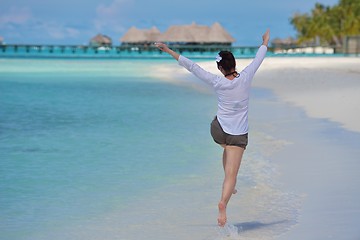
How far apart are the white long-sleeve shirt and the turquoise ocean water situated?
1.05 meters

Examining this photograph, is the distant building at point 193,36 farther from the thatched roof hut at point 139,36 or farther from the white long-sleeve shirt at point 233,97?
the white long-sleeve shirt at point 233,97

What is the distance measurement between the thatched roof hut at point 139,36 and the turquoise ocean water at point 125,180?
368 ft

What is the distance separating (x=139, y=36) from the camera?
420ft

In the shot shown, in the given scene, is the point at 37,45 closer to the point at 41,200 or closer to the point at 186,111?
the point at 186,111

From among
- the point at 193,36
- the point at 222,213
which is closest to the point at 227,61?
the point at 222,213

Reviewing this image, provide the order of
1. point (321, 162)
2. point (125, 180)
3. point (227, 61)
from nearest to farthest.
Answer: point (227, 61), point (125, 180), point (321, 162)

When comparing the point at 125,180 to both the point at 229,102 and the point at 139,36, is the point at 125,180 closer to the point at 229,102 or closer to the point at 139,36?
the point at 229,102

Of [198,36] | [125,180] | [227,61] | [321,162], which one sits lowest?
[198,36]

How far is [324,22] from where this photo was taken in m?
91.9

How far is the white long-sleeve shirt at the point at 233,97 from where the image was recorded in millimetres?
4867

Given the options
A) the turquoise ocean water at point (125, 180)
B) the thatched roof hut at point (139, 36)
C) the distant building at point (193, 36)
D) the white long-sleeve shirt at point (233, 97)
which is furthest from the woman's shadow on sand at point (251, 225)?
→ the thatched roof hut at point (139, 36)

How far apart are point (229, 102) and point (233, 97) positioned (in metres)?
0.05

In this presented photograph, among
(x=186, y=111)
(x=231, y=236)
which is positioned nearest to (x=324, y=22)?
(x=186, y=111)

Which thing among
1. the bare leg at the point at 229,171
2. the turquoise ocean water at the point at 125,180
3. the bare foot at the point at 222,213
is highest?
the bare leg at the point at 229,171
